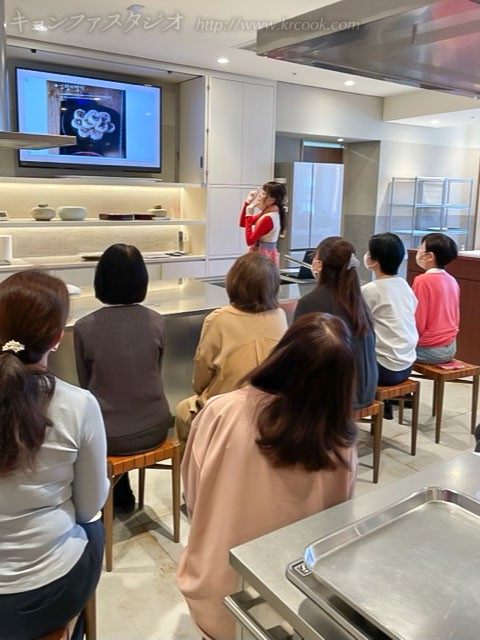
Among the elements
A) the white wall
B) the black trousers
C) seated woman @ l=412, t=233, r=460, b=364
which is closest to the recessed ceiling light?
seated woman @ l=412, t=233, r=460, b=364

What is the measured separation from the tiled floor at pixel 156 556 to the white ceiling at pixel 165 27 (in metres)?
2.41

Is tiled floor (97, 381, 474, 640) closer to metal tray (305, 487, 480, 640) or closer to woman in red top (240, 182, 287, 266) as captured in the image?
metal tray (305, 487, 480, 640)

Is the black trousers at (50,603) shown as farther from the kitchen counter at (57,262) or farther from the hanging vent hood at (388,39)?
the kitchen counter at (57,262)

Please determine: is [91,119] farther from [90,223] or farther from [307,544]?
[307,544]

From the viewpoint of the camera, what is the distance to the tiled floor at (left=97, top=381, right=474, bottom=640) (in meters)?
1.87

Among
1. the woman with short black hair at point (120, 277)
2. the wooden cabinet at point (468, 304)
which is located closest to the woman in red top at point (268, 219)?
the wooden cabinet at point (468, 304)

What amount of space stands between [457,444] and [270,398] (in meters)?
2.56

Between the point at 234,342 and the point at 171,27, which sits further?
the point at 171,27

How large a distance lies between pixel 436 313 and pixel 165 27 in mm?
2866

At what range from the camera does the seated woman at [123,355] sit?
2.02 meters

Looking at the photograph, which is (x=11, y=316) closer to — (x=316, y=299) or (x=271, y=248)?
(x=316, y=299)

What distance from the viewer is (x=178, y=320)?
10.0ft

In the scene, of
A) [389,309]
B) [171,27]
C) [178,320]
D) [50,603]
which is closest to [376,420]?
[389,309]

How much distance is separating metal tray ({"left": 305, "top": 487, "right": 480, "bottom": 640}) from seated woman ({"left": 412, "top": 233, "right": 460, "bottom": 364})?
8.13 ft
